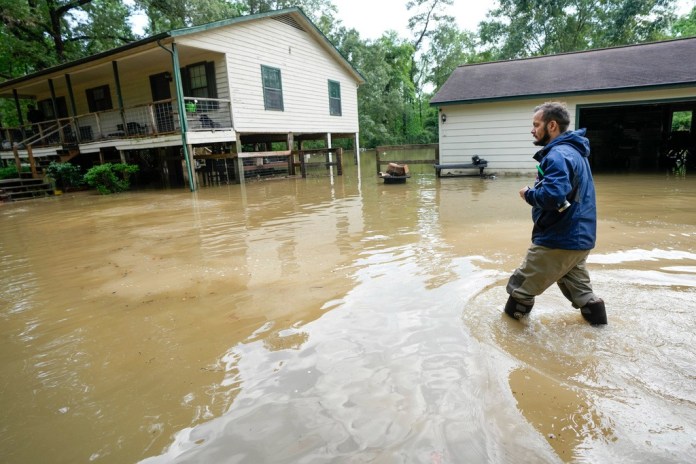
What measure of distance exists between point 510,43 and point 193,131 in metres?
26.8

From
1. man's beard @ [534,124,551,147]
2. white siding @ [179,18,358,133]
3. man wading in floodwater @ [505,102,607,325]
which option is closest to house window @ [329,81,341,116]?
white siding @ [179,18,358,133]

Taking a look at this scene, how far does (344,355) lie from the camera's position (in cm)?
292

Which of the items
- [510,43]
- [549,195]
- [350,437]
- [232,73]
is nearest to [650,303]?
[549,195]

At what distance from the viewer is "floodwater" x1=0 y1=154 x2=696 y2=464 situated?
2098 millimetres

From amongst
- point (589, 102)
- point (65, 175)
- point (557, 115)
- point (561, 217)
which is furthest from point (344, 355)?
point (65, 175)

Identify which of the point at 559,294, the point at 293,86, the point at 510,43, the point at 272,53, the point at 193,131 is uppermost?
the point at 510,43

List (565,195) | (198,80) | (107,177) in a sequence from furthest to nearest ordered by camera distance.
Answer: (198,80) → (107,177) → (565,195)

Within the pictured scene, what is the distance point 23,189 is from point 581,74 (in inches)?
783

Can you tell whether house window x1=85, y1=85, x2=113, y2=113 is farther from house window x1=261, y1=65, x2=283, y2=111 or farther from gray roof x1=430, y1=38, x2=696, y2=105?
gray roof x1=430, y1=38, x2=696, y2=105

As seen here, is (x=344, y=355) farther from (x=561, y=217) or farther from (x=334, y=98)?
(x=334, y=98)

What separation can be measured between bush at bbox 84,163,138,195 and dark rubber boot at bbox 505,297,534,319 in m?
14.7

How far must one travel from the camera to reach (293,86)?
1741 centimetres

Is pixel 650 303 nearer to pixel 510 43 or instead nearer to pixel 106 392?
pixel 106 392

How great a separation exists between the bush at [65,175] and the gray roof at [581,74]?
44.8 feet
